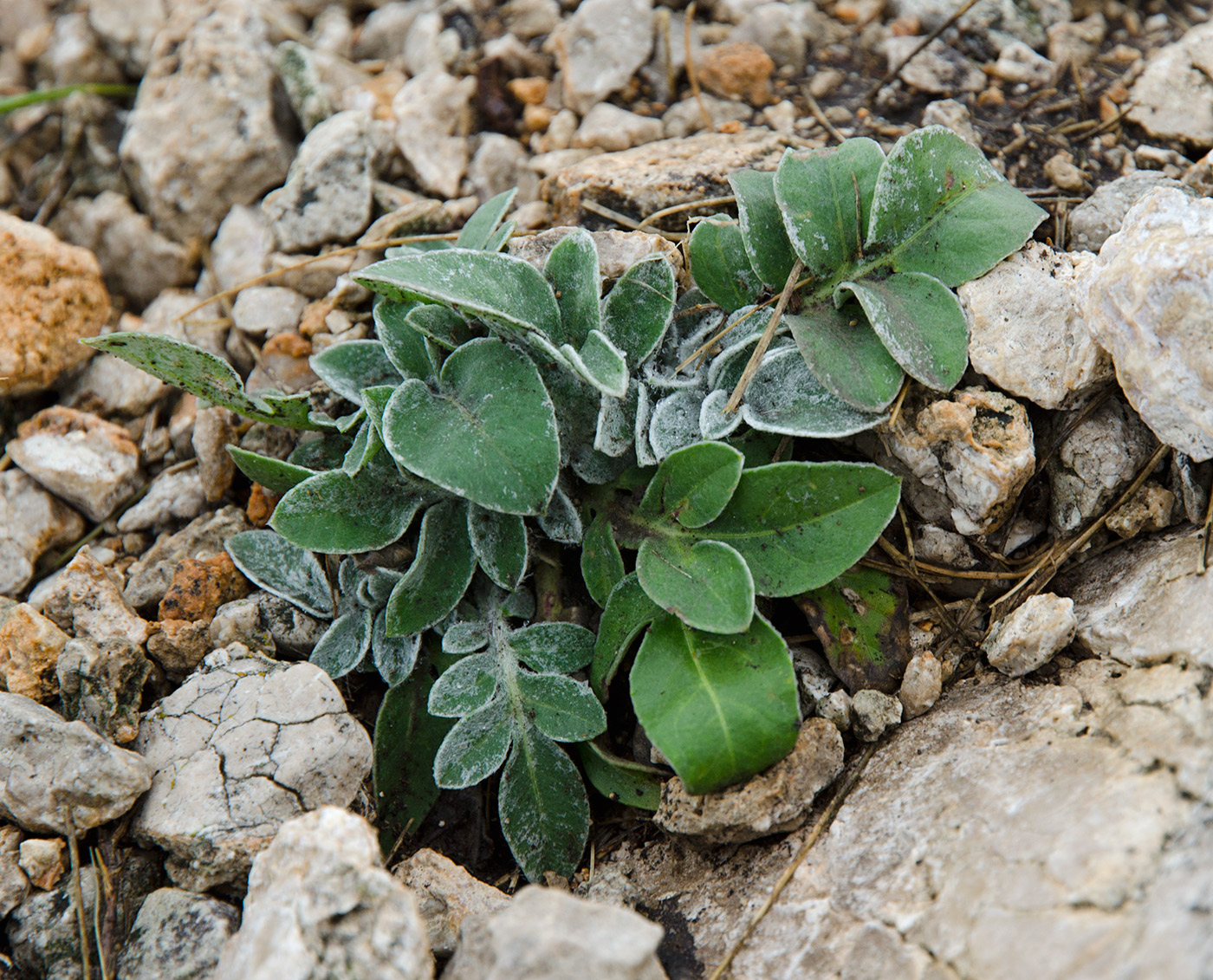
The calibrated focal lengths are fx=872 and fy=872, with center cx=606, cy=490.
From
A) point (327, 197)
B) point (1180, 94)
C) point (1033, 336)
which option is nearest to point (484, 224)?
point (327, 197)

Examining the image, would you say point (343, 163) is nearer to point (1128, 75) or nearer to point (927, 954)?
point (1128, 75)

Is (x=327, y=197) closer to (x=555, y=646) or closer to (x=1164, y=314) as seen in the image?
(x=555, y=646)

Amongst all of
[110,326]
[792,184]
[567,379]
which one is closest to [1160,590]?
[792,184]

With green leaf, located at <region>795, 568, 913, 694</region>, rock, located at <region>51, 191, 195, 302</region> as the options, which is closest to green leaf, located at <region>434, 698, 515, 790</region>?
green leaf, located at <region>795, 568, 913, 694</region>

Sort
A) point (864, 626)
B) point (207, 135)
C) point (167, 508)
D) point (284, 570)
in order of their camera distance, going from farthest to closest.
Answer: point (207, 135), point (167, 508), point (284, 570), point (864, 626)

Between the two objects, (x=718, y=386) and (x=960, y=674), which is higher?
(x=718, y=386)

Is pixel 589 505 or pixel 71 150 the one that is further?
pixel 71 150
